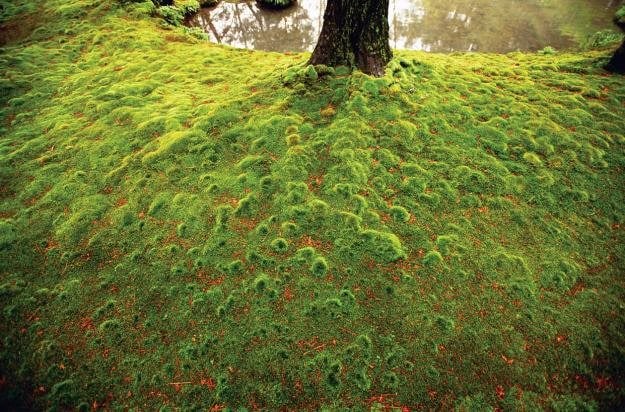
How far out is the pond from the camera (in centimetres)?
1187

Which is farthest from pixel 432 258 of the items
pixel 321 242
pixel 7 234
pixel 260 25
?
pixel 260 25

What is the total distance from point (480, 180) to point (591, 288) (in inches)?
79.1

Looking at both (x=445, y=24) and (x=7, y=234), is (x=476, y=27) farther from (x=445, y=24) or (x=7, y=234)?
(x=7, y=234)

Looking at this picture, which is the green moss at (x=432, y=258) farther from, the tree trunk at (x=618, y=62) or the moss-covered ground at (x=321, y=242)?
the tree trunk at (x=618, y=62)

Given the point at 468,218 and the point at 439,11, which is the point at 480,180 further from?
the point at 439,11

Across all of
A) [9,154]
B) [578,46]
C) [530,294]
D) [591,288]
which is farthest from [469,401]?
[578,46]

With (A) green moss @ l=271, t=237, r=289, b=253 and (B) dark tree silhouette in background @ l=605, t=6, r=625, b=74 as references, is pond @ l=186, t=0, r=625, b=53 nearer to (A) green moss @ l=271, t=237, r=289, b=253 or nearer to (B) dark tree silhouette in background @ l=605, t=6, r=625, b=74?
(B) dark tree silhouette in background @ l=605, t=6, r=625, b=74

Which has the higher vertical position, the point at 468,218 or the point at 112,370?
the point at 468,218

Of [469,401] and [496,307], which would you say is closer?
[469,401]

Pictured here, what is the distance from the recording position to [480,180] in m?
5.18

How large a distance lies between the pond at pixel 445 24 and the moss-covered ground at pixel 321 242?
16.4 ft

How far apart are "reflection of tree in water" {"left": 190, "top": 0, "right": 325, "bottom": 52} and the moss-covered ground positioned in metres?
5.50

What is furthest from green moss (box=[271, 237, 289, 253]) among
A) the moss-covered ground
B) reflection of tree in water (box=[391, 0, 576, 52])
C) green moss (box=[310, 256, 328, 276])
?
reflection of tree in water (box=[391, 0, 576, 52])

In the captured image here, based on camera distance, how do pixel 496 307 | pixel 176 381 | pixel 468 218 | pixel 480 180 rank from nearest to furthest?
pixel 176 381 < pixel 496 307 < pixel 468 218 < pixel 480 180
